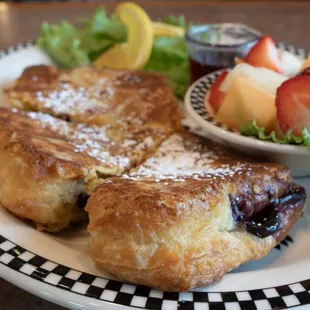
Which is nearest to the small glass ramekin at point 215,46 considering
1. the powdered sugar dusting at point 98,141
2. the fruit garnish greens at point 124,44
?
the fruit garnish greens at point 124,44

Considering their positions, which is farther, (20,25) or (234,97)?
(20,25)

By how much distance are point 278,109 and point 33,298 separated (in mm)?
1156

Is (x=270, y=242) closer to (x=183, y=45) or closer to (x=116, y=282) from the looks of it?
(x=116, y=282)

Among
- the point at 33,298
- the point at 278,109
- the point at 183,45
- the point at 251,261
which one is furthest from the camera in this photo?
the point at 183,45

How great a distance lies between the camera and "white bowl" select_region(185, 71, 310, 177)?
1.79m

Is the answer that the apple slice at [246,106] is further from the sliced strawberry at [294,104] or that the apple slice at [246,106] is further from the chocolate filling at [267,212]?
the chocolate filling at [267,212]

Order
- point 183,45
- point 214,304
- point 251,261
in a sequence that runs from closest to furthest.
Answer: point 214,304 → point 251,261 → point 183,45

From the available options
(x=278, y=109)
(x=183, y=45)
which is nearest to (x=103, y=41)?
(x=183, y=45)

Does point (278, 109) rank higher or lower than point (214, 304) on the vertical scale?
higher

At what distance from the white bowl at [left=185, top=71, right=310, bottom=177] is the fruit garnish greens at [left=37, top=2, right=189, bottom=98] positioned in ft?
2.71

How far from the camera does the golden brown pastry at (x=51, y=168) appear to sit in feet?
5.44

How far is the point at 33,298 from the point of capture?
1.48m

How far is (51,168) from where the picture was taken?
1664 millimetres

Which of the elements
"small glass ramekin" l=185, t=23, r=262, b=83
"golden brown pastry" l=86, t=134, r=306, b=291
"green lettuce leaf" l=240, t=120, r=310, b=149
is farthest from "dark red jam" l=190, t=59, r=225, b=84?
"golden brown pastry" l=86, t=134, r=306, b=291
